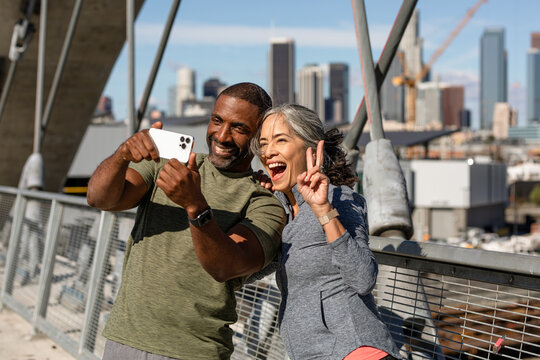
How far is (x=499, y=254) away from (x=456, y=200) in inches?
2695

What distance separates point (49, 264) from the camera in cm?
632

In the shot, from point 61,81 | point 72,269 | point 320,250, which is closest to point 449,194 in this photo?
point 61,81

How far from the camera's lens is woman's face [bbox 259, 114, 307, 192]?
223 centimetres

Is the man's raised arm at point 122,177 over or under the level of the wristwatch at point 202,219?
over

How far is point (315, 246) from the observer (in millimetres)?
2125

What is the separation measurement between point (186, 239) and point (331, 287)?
0.58 m

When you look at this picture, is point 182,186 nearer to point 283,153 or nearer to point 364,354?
point 283,153

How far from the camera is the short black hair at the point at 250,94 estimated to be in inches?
97.6

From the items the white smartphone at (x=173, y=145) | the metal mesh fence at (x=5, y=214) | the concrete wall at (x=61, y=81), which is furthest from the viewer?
the concrete wall at (x=61, y=81)

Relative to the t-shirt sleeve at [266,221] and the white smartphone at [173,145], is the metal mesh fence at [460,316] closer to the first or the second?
the t-shirt sleeve at [266,221]

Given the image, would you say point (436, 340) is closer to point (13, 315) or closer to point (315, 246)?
point (315, 246)

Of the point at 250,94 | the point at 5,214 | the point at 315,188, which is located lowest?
the point at 5,214

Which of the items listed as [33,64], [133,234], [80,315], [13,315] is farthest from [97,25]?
[133,234]

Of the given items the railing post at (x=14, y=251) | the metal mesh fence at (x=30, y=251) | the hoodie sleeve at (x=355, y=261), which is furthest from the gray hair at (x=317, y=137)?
the railing post at (x=14, y=251)
